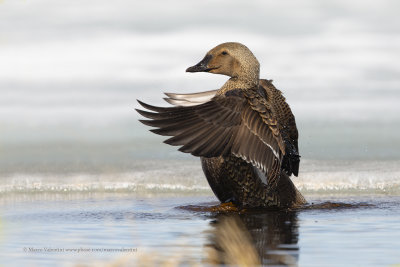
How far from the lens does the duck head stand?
11969 millimetres

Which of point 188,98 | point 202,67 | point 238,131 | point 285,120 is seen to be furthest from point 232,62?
point 238,131

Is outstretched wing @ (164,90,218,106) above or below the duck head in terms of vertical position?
below

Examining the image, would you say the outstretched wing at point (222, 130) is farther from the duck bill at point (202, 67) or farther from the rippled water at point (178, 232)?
the duck bill at point (202, 67)

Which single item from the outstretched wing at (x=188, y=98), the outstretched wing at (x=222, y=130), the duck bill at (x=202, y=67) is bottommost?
the outstretched wing at (x=222, y=130)

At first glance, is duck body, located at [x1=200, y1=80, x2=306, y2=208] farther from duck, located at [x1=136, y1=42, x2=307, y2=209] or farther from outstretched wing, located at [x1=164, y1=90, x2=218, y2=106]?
outstretched wing, located at [x1=164, y1=90, x2=218, y2=106]

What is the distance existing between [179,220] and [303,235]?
197 cm

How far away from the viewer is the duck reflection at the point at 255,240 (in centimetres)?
757

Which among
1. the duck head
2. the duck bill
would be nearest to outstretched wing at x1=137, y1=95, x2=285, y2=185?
the duck head

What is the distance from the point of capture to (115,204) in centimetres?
1289

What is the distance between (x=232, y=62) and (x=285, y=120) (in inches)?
54.1

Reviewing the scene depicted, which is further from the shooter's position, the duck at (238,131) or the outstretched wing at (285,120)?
the outstretched wing at (285,120)

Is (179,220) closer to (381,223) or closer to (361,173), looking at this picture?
(381,223)

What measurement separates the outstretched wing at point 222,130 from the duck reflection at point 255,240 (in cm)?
77

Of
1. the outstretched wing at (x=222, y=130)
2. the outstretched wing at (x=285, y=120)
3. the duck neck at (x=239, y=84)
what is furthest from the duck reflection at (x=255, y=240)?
the duck neck at (x=239, y=84)
